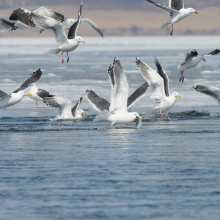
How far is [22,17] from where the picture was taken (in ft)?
54.1

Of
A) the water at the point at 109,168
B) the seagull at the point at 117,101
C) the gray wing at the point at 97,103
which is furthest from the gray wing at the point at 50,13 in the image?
the seagull at the point at 117,101

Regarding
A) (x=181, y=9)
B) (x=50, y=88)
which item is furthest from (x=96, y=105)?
(x=50, y=88)

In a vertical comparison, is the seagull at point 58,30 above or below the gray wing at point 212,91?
above

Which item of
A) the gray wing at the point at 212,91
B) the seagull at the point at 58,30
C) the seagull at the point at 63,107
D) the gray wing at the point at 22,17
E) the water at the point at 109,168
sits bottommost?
the water at the point at 109,168

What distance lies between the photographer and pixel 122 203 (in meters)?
6.74

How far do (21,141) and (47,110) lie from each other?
255 inches

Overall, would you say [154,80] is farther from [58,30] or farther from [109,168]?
[109,168]

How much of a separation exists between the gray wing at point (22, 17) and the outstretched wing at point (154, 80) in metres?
3.36

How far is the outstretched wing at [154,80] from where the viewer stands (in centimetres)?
1473

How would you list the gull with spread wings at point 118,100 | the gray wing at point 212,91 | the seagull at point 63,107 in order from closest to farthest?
the gull with spread wings at point 118,100
the seagull at point 63,107
the gray wing at point 212,91

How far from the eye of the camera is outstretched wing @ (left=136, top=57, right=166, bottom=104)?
1473cm

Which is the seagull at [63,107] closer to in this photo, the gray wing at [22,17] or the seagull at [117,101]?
the gray wing at [22,17]

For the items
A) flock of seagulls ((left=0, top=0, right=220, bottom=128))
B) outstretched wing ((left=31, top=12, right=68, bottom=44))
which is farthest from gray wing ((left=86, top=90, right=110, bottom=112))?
outstretched wing ((left=31, top=12, right=68, bottom=44))

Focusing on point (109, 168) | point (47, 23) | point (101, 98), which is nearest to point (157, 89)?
point (101, 98)
